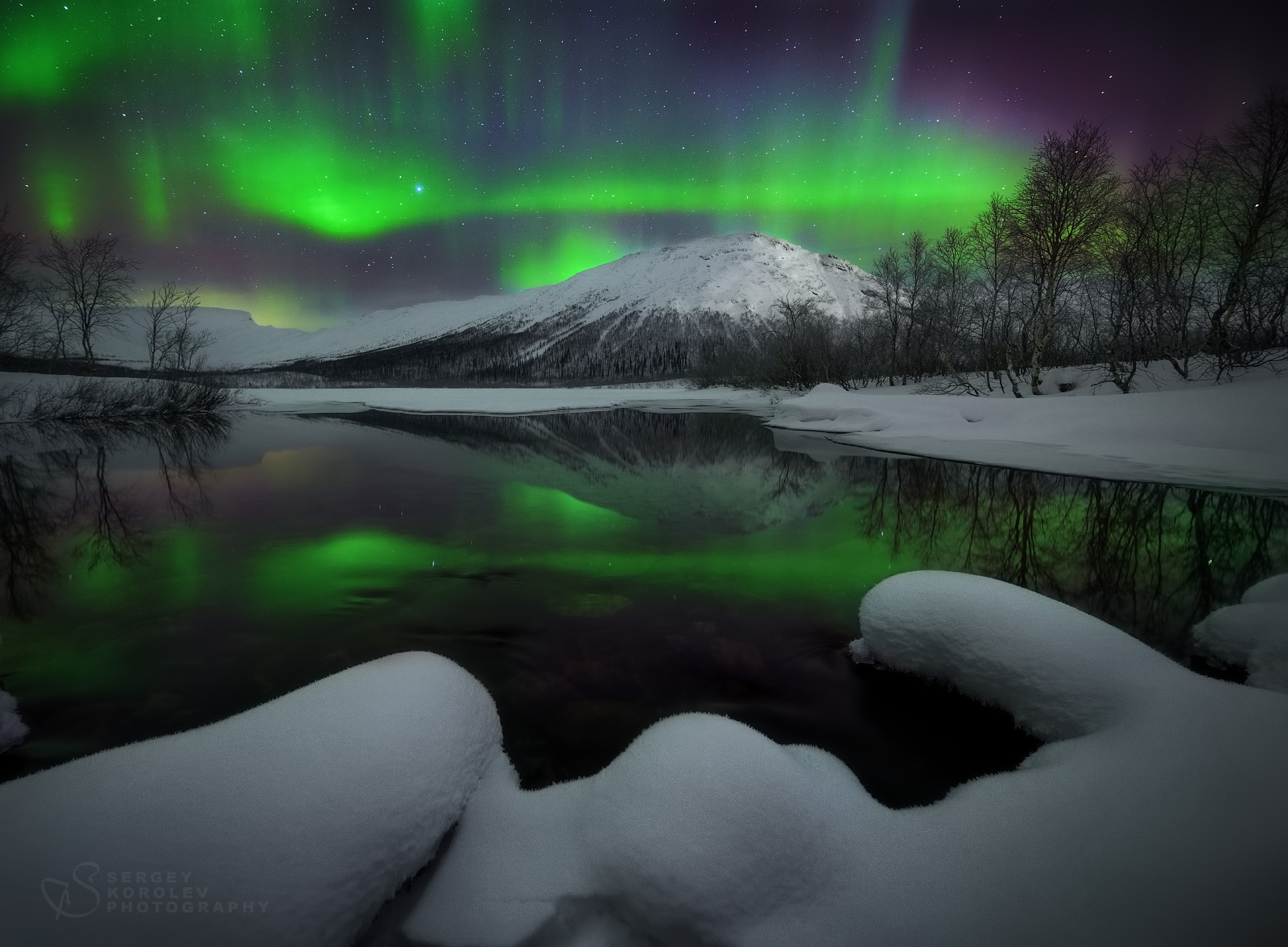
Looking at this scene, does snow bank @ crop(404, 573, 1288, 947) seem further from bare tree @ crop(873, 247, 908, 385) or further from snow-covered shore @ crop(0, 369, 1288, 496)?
bare tree @ crop(873, 247, 908, 385)

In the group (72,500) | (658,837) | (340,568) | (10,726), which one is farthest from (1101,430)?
(72,500)

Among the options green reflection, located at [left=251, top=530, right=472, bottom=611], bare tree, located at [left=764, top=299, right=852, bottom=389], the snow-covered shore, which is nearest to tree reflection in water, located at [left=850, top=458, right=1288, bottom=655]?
the snow-covered shore

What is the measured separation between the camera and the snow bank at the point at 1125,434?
9812mm

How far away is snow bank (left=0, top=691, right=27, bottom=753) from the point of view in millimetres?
2900

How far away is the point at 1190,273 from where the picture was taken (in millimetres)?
17297

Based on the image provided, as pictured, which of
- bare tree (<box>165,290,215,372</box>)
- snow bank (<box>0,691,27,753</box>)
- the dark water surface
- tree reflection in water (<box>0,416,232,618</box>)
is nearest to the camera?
snow bank (<box>0,691,27,753</box>)

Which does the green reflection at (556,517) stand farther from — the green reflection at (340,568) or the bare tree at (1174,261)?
the bare tree at (1174,261)

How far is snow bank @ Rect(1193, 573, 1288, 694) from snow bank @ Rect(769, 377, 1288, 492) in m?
6.94

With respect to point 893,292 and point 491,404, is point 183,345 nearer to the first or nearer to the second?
point 491,404

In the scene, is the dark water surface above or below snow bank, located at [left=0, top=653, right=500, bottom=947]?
below

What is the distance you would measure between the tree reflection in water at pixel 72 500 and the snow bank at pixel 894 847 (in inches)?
229

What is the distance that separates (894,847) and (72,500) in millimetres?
12997

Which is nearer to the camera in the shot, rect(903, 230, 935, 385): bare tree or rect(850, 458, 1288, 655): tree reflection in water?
rect(850, 458, 1288, 655): tree reflection in water

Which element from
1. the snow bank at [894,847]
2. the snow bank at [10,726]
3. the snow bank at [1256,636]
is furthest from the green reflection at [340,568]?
the snow bank at [1256,636]
